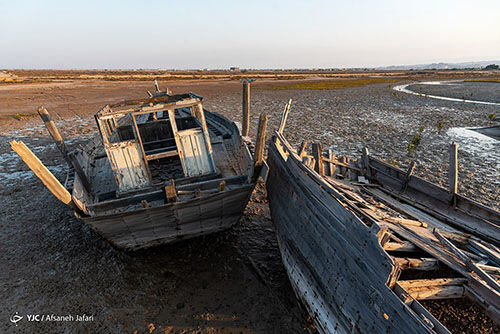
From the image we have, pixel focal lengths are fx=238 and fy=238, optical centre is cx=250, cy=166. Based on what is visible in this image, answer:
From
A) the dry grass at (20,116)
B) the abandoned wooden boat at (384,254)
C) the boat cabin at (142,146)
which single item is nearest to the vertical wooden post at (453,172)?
the abandoned wooden boat at (384,254)

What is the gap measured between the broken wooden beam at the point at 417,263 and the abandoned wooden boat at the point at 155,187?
313 centimetres

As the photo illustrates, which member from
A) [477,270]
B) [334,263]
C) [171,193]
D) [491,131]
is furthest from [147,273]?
[491,131]

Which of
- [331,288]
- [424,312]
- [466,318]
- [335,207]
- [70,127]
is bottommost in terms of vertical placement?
[70,127]

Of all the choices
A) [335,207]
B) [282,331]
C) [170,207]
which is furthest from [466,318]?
[170,207]

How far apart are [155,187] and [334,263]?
4855 millimetres

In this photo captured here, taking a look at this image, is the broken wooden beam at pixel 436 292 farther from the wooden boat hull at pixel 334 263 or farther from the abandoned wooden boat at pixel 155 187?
the abandoned wooden boat at pixel 155 187

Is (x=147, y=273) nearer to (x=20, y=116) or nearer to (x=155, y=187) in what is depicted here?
(x=155, y=187)

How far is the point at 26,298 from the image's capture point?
5066mm

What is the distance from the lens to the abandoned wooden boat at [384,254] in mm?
2918

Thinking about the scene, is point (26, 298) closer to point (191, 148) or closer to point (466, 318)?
point (191, 148)

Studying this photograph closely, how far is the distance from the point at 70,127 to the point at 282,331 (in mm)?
21033

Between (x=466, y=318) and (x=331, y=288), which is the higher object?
(x=466, y=318)

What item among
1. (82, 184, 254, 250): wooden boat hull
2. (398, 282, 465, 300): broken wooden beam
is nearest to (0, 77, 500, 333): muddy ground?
(82, 184, 254, 250): wooden boat hull

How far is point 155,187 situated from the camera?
21.2 feet
